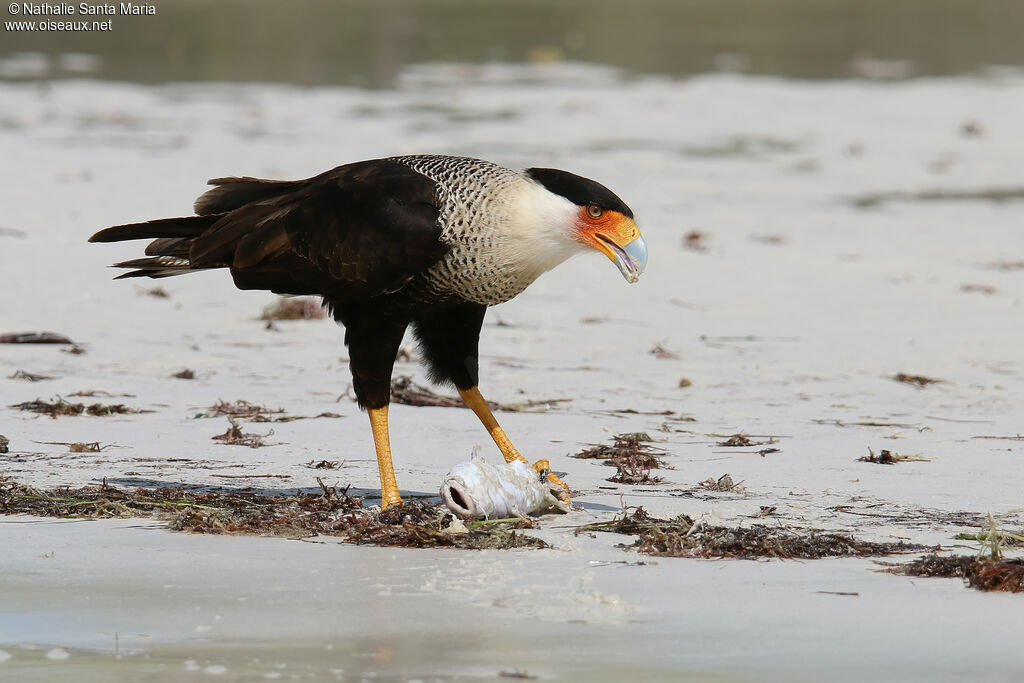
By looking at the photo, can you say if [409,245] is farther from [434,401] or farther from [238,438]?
[434,401]

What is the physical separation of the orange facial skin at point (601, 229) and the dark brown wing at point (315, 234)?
486 millimetres

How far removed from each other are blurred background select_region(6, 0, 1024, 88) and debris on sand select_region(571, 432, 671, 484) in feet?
56.4

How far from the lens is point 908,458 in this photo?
623 cm

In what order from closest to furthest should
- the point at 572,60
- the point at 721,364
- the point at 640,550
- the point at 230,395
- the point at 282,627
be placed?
the point at 282,627 < the point at 640,550 < the point at 230,395 < the point at 721,364 < the point at 572,60

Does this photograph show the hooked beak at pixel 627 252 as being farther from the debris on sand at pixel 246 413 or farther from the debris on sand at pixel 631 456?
the debris on sand at pixel 246 413

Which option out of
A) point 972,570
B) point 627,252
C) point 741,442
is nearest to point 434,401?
point 741,442

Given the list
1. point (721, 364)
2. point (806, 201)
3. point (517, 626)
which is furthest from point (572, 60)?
point (517, 626)

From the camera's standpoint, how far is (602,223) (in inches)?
216

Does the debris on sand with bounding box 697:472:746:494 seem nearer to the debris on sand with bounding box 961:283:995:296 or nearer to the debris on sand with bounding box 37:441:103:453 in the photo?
the debris on sand with bounding box 37:441:103:453

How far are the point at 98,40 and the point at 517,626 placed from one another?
27.4m

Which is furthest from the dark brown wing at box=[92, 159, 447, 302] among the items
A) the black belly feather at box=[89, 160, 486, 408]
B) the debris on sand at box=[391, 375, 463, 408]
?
the debris on sand at box=[391, 375, 463, 408]

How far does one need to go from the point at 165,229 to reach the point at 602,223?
1729mm

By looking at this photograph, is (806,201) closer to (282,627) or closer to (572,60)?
(282,627)

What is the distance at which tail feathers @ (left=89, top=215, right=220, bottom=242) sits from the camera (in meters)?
6.02
